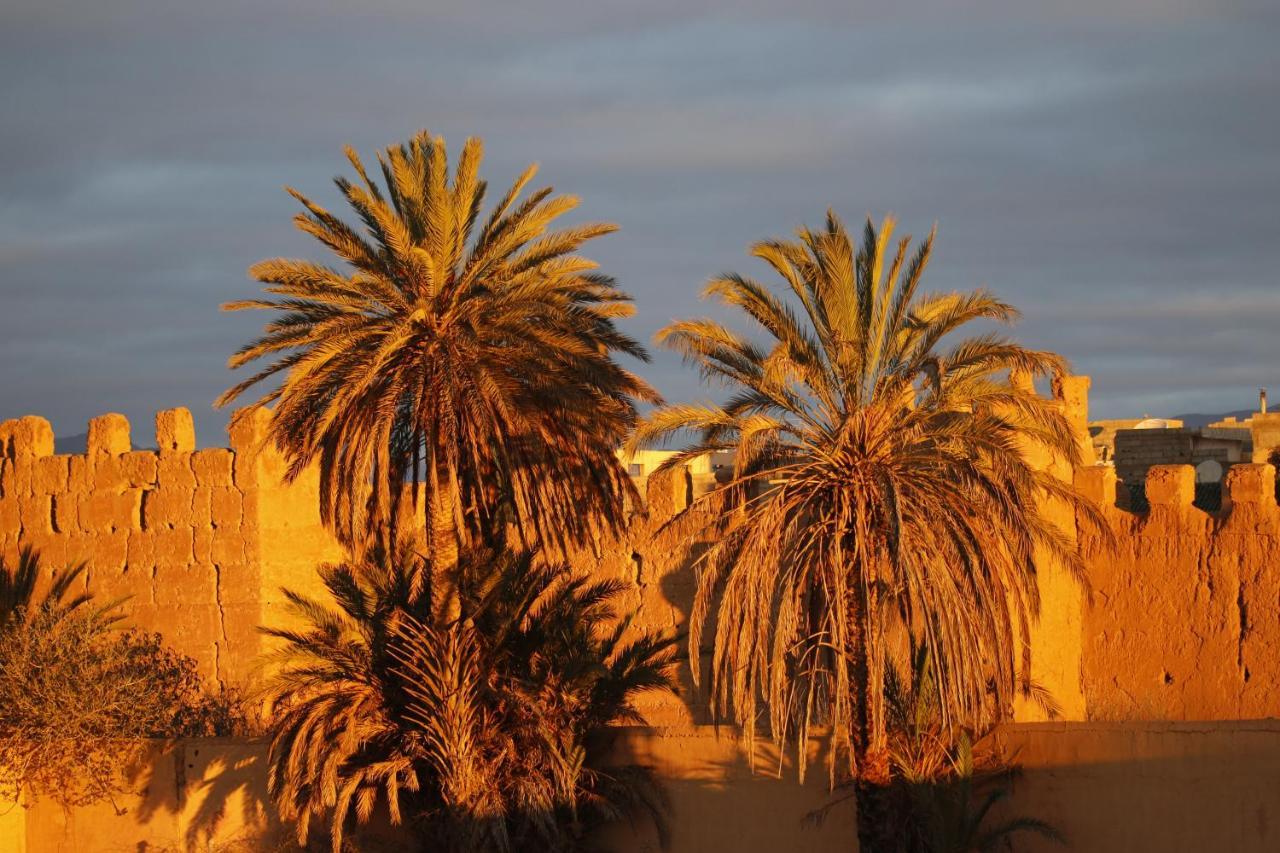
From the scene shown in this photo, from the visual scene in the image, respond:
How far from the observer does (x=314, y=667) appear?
19.5 metres

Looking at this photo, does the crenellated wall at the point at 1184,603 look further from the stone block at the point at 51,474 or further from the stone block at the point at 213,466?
the stone block at the point at 51,474

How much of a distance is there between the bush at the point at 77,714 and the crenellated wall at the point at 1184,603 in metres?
10.4

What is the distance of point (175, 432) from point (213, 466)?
1151 millimetres

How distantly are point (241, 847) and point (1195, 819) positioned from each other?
11.0 metres

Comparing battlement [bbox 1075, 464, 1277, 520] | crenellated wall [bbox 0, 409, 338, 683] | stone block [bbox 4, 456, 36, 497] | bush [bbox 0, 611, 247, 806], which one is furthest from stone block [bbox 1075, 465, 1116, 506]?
stone block [bbox 4, 456, 36, 497]

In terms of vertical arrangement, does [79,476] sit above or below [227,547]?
above

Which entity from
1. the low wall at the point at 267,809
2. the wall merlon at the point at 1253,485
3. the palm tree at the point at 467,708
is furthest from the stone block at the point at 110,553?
the wall merlon at the point at 1253,485

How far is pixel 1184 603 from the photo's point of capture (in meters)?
20.3

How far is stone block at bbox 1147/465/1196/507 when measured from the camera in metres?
20.4

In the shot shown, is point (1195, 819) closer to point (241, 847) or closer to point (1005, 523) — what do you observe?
point (1005, 523)

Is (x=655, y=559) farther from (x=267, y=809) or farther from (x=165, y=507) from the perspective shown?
(x=165, y=507)

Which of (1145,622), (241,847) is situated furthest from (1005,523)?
(241,847)

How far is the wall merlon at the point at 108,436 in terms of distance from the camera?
25.1 meters

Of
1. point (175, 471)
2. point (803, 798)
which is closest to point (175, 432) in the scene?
point (175, 471)
